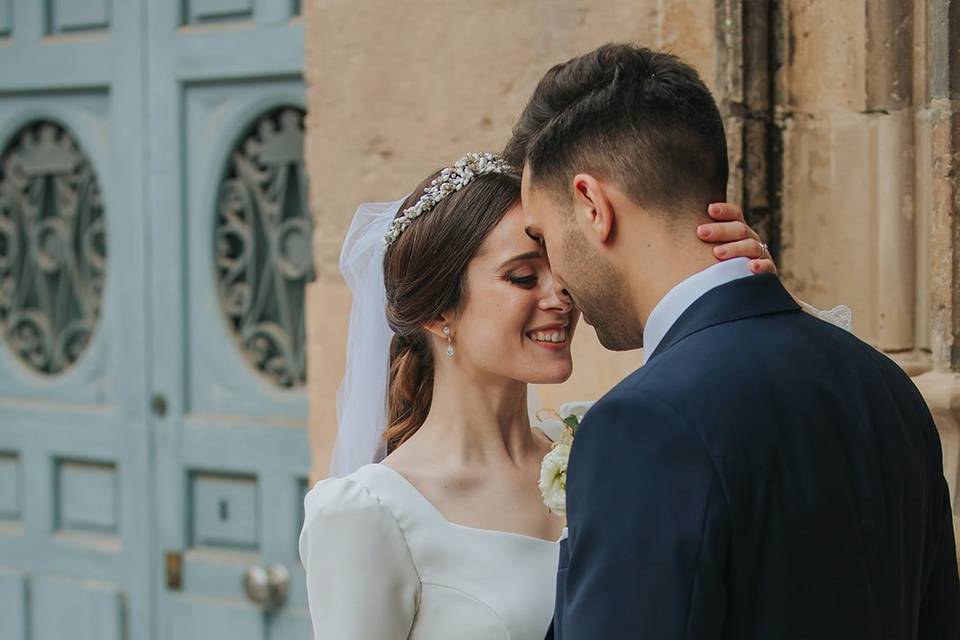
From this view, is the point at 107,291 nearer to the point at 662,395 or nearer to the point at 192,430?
the point at 192,430

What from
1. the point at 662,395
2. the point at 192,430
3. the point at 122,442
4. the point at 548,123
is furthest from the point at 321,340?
the point at 662,395

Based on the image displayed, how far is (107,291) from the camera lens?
407 cm

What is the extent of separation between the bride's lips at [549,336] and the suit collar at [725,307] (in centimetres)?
58

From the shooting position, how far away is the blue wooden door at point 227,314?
376 centimetres

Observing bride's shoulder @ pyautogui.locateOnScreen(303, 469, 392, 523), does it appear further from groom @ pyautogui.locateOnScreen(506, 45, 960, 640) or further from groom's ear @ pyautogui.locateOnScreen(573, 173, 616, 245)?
groom's ear @ pyautogui.locateOnScreen(573, 173, 616, 245)

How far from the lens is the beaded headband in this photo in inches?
86.7

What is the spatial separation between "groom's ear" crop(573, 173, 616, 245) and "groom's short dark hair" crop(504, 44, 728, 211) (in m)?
0.02

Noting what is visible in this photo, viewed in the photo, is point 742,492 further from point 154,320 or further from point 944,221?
point 154,320

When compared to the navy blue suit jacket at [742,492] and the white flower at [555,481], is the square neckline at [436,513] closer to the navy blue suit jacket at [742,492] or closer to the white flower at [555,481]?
the white flower at [555,481]

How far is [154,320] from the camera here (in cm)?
398

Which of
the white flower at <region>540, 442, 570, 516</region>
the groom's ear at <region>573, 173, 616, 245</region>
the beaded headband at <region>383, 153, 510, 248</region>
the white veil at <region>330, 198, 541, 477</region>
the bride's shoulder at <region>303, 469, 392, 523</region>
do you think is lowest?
the bride's shoulder at <region>303, 469, 392, 523</region>

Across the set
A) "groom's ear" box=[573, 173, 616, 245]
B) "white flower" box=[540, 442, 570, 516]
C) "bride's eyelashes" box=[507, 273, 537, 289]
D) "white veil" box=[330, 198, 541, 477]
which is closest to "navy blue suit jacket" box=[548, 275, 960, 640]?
"groom's ear" box=[573, 173, 616, 245]

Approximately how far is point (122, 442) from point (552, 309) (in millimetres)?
2336

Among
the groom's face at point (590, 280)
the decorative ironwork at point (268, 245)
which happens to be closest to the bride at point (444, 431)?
the groom's face at point (590, 280)
